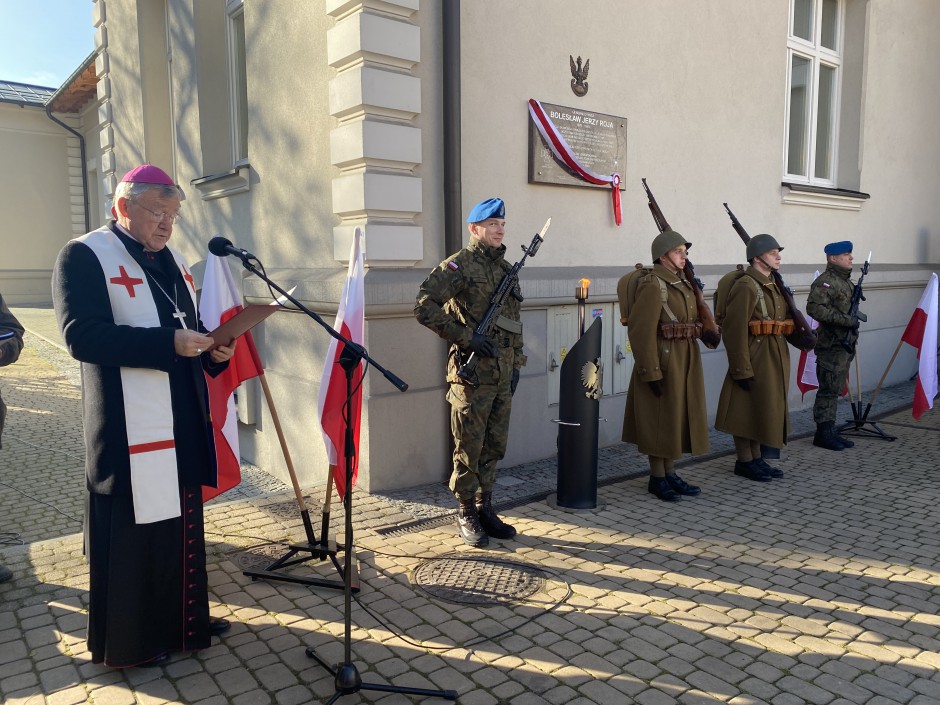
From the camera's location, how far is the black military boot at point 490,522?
4.47 metres

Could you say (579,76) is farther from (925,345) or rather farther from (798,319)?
(925,345)

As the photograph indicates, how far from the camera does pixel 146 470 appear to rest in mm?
2936

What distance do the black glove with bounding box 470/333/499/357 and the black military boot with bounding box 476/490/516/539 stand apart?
2.92ft

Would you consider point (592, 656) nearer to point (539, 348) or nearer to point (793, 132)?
point (539, 348)

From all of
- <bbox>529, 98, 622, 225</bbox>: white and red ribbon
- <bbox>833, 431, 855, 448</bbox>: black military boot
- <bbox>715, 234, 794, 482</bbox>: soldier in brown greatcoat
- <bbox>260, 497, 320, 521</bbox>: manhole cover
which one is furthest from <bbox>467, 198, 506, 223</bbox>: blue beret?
<bbox>833, 431, 855, 448</bbox>: black military boot

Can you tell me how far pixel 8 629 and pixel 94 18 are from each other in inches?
420

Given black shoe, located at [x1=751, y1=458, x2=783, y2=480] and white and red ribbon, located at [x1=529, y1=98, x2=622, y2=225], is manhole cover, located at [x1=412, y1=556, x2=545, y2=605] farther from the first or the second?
white and red ribbon, located at [x1=529, y1=98, x2=622, y2=225]

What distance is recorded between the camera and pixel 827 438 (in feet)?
22.5

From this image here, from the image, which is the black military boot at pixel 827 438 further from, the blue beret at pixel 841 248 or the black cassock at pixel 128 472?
the black cassock at pixel 128 472

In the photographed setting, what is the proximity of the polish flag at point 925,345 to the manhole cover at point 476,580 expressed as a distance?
199 inches

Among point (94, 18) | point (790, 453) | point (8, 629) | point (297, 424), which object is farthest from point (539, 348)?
point (94, 18)

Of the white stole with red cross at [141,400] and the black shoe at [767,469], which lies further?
the black shoe at [767,469]

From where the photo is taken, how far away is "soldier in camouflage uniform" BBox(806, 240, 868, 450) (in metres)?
6.72

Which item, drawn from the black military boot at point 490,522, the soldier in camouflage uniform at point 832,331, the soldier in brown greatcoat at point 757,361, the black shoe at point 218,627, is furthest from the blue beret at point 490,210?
the soldier in camouflage uniform at point 832,331
